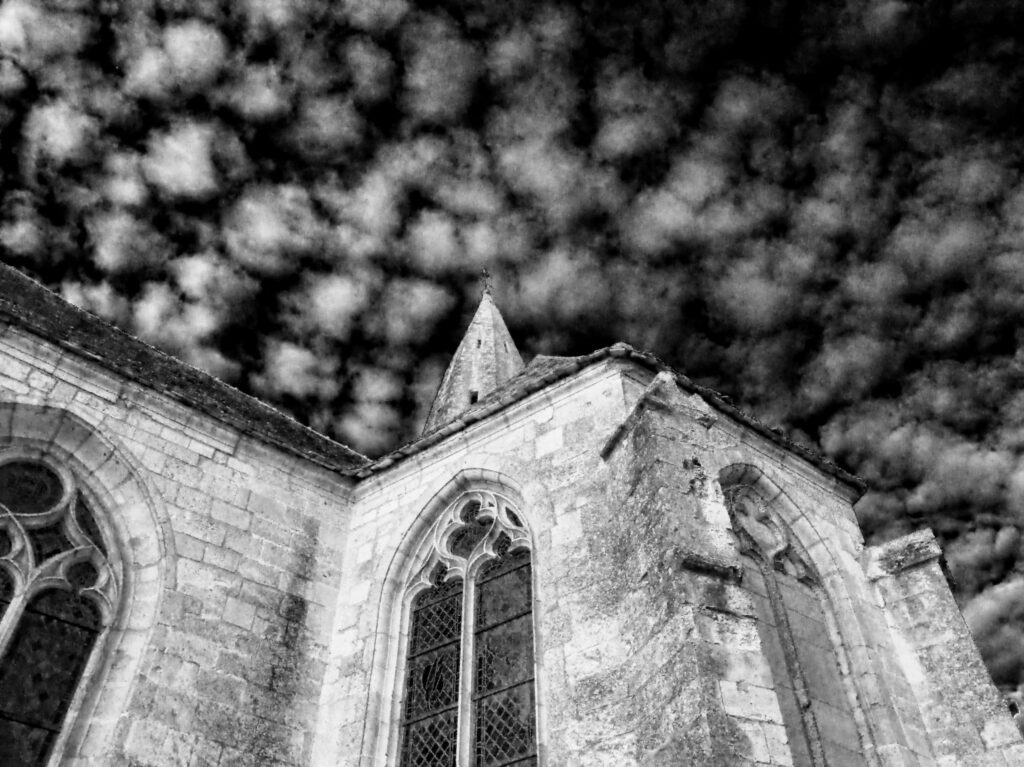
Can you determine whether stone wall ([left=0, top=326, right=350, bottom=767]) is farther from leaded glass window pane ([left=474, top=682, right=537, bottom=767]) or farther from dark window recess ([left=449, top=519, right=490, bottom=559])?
leaded glass window pane ([left=474, top=682, right=537, bottom=767])

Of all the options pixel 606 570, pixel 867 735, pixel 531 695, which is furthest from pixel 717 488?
pixel 867 735

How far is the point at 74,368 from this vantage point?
7398mm

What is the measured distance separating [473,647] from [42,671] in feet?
11.1

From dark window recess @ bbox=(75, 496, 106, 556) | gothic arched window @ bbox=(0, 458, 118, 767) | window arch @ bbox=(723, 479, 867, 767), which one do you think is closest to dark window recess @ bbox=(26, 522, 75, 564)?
gothic arched window @ bbox=(0, 458, 118, 767)

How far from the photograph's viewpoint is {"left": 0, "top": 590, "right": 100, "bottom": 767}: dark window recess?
597 cm

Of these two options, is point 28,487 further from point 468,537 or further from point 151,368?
point 468,537

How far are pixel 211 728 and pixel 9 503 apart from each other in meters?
2.52

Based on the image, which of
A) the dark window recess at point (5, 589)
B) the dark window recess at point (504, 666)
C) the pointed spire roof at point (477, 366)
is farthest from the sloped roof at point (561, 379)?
the pointed spire roof at point (477, 366)

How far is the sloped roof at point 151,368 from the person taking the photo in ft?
25.0

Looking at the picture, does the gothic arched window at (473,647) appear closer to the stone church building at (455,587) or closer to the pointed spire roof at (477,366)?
the stone church building at (455,587)

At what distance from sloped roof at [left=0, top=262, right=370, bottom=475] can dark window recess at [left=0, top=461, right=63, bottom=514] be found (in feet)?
3.54

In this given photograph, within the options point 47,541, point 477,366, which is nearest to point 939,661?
point 47,541

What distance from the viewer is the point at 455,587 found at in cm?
773

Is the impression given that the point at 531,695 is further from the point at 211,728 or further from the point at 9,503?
the point at 9,503
